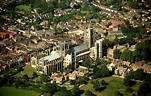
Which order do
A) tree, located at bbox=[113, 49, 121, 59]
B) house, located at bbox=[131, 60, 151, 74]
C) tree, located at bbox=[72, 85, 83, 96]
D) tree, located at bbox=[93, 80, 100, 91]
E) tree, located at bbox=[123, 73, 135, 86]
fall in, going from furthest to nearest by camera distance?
tree, located at bbox=[113, 49, 121, 59]
house, located at bbox=[131, 60, 151, 74]
tree, located at bbox=[123, 73, 135, 86]
tree, located at bbox=[93, 80, 100, 91]
tree, located at bbox=[72, 85, 83, 96]

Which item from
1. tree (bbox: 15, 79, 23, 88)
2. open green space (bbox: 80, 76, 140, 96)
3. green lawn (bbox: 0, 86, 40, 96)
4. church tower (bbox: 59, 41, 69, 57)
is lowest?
open green space (bbox: 80, 76, 140, 96)

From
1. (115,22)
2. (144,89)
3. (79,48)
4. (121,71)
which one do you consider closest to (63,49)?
(79,48)

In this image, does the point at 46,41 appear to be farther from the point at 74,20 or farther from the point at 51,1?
the point at 51,1

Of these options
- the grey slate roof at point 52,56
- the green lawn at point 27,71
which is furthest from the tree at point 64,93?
the grey slate roof at point 52,56

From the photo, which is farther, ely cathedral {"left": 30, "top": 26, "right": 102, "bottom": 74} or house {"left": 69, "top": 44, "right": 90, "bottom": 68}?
house {"left": 69, "top": 44, "right": 90, "bottom": 68}

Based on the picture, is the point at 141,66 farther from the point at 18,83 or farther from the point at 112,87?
the point at 18,83

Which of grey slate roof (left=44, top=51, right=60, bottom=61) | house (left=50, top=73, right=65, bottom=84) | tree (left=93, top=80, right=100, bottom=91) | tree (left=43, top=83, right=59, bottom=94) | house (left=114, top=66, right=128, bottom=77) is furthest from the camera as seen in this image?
grey slate roof (left=44, top=51, right=60, bottom=61)

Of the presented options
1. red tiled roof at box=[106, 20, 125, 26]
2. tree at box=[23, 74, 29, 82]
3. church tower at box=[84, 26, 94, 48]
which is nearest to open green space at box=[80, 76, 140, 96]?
tree at box=[23, 74, 29, 82]

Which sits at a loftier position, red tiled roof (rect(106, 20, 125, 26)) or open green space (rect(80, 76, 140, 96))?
red tiled roof (rect(106, 20, 125, 26))

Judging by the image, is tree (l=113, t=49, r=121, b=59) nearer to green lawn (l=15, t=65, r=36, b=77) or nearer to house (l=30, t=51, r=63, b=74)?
house (l=30, t=51, r=63, b=74)

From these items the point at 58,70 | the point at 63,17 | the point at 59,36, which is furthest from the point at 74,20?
the point at 58,70

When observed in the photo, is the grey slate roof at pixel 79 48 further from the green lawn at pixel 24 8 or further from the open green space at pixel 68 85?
the green lawn at pixel 24 8
